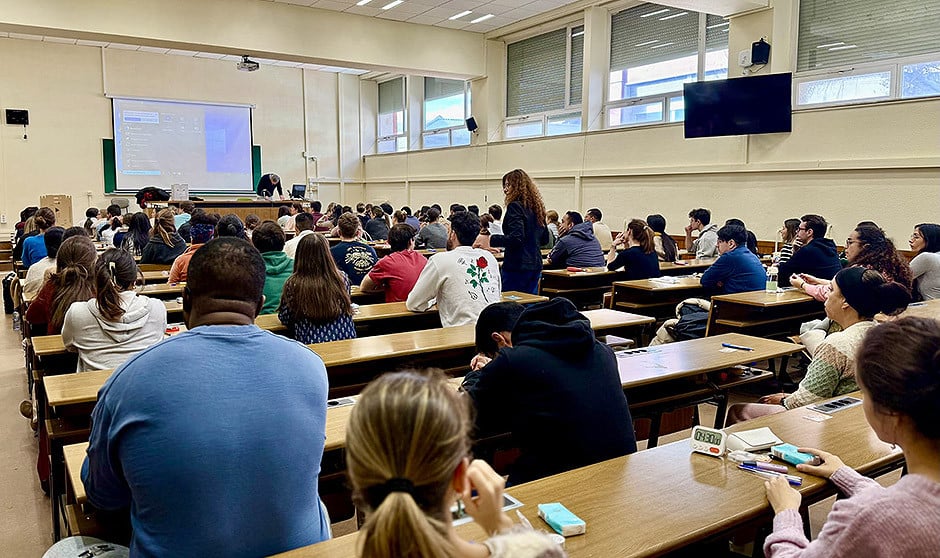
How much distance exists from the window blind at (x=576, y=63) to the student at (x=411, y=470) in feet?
36.4

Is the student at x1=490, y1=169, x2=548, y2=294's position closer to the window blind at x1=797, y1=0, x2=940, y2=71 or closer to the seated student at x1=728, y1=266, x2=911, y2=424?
the seated student at x1=728, y1=266, x2=911, y2=424

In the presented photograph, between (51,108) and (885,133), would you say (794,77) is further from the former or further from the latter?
(51,108)

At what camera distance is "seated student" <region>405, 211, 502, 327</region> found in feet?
13.3

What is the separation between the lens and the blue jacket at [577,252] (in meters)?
6.98

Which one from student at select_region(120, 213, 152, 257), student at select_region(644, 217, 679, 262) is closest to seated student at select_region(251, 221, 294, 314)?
student at select_region(120, 213, 152, 257)

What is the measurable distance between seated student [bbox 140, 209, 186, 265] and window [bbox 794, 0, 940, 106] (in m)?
7.38

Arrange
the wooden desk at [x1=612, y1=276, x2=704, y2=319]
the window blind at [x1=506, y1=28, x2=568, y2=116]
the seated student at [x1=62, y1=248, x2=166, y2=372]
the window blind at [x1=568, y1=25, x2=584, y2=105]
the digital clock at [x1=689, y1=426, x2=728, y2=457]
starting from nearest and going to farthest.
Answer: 1. the digital clock at [x1=689, y1=426, x2=728, y2=457]
2. the seated student at [x1=62, y1=248, x2=166, y2=372]
3. the wooden desk at [x1=612, y1=276, x2=704, y2=319]
4. the window blind at [x1=568, y1=25, x2=584, y2=105]
5. the window blind at [x1=506, y1=28, x2=568, y2=116]

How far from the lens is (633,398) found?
10.5 ft

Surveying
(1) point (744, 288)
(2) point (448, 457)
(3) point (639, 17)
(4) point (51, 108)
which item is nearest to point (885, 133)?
(1) point (744, 288)

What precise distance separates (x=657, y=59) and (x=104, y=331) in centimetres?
918

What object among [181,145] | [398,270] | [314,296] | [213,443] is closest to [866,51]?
[398,270]

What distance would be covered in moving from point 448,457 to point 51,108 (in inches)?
582

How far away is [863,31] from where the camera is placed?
7.88 metres

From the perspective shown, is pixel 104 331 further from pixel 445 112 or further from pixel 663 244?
pixel 445 112
